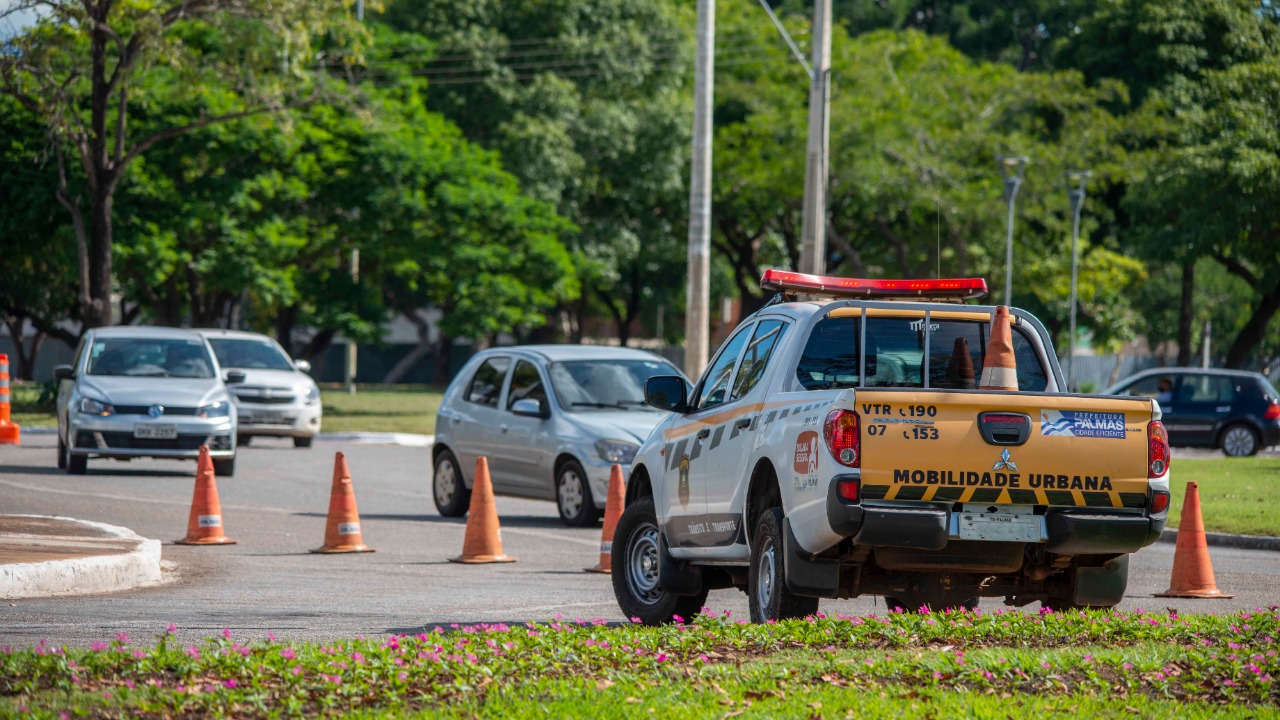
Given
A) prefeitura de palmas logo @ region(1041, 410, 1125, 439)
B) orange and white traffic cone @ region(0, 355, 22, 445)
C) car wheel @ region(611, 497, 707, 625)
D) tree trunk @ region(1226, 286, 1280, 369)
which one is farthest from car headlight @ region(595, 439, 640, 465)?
tree trunk @ region(1226, 286, 1280, 369)

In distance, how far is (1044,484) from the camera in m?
8.05

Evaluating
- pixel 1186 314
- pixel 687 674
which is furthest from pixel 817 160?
pixel 1186 314

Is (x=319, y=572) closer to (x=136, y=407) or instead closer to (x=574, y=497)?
(x=574, y=497)

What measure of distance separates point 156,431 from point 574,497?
6.21 meters

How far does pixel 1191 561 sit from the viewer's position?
11.8m

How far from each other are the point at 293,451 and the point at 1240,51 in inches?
1316

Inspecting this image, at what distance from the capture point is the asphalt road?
31.3ft

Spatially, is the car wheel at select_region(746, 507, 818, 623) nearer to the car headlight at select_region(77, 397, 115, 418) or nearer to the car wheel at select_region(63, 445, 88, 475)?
the car headlight at select_region(77, 397, 115, 418)

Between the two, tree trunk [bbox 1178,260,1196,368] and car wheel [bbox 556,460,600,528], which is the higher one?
tree trunk [bbox 1178,260,1196,368]

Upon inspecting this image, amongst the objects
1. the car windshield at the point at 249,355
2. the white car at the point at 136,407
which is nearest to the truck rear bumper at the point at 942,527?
the white car at the point at 136,407

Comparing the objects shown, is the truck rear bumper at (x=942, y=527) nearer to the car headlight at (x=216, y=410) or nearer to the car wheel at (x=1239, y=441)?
the car headlight at (x=216, y=410)

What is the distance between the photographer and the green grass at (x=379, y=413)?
112ft

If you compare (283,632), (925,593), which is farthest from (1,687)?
(925,593)

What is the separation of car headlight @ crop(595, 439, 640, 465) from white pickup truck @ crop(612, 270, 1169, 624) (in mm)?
6037
